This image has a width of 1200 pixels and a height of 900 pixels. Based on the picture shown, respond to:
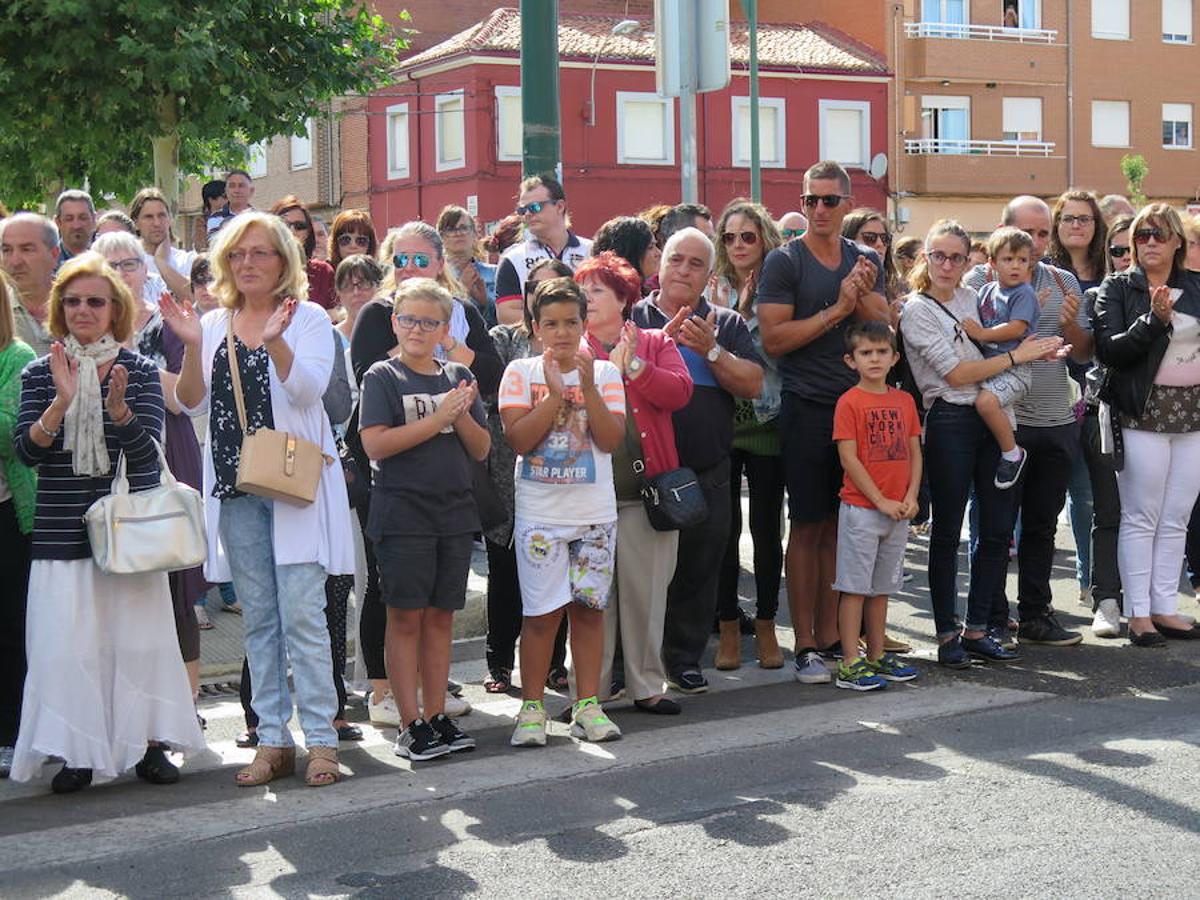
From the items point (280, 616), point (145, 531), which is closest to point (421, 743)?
A: point (280, 616)

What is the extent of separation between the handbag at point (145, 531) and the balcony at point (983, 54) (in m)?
42.9

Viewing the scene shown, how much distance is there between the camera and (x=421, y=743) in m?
6.48

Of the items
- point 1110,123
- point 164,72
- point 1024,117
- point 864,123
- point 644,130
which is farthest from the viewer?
point 1110,123

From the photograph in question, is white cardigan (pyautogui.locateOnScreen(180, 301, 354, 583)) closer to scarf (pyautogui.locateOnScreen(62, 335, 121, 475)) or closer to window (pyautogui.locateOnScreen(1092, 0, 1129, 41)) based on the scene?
scarf (pyautogui.locateOnScreen(62, 335, 121, 475))

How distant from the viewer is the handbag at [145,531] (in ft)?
19.7

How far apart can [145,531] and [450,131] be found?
37450mm

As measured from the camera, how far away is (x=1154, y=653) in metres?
8.34

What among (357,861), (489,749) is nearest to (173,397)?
(489,749)

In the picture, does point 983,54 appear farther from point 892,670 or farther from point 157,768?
point 157,768

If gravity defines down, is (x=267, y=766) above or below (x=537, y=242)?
below

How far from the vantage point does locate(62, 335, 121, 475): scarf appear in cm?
605

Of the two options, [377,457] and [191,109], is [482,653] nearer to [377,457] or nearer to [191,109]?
[377,457]

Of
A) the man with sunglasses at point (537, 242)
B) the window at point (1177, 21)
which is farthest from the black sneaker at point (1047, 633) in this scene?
the window at point (1177, 21)

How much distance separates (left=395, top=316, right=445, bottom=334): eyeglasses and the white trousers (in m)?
4.00
